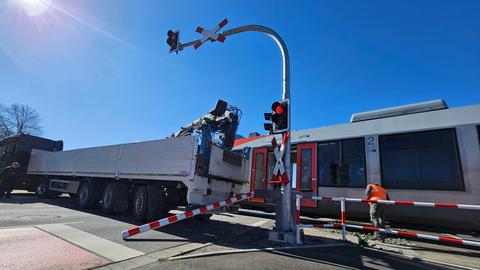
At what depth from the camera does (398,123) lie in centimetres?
827

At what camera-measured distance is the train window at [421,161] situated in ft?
23.2

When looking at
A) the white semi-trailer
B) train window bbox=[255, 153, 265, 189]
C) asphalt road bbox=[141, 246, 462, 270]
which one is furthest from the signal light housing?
train window bbox=[255, 153, 265, 189]

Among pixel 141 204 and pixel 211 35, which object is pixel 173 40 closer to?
pixel 211 35

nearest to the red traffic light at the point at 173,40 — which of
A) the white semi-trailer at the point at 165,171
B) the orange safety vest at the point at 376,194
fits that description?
the white semi-trailer at the point at 165,171

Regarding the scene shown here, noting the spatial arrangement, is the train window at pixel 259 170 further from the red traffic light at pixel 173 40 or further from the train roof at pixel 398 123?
the red traffic light at pixel 173 40

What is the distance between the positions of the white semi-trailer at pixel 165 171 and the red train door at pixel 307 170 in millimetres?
1894

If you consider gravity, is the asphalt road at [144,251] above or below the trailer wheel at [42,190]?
below

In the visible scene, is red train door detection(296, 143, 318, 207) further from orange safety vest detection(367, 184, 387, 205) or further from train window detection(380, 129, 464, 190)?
orange safety vest detection(367, 184, 387, 205)

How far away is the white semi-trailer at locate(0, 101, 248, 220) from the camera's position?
24.7 feet

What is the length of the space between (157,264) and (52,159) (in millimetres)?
13444

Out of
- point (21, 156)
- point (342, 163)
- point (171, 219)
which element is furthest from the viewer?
point (21, 156)

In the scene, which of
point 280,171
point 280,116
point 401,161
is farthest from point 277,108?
point 401,161

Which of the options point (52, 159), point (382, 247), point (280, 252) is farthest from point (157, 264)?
point (52, 159)

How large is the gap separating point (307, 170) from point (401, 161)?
289 cm
